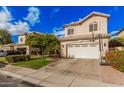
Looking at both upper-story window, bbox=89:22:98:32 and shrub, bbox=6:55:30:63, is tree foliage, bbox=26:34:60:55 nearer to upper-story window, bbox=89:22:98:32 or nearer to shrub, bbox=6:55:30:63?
shrub, bbox=6:55:30:63

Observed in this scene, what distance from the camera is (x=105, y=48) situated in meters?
19.2

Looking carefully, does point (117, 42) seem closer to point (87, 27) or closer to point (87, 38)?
point (87, 27)

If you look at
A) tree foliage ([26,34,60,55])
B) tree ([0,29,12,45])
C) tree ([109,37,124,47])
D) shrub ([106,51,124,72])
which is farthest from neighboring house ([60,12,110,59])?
tree ([0,29,12,45])

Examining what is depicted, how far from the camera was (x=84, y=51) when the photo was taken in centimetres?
2086

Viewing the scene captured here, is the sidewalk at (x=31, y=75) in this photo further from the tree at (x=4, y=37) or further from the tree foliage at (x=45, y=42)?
the tree at (x=4, y=37)

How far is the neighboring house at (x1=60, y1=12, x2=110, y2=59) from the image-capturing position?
1986 cm

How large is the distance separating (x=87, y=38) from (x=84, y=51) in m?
1.73

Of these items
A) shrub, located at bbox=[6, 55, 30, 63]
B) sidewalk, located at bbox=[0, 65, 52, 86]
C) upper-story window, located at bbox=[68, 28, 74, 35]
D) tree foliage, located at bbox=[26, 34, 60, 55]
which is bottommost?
sidewalk, located at bbox=[0, 65, 52, 86]

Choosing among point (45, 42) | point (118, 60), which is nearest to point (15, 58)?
point (45, 42)

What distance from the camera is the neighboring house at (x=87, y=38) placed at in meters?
19.9

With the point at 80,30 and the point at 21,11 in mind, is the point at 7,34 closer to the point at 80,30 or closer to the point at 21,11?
the point at 21,11

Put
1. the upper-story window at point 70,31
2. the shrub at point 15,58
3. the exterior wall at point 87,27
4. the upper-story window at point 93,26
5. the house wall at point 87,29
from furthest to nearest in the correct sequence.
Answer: the upper-story window at point 70,31 → the upper-story window at point 93,26 → the exterior wall at point 87,27 → the house wall at point 87,29 → the shrub at point 15,58

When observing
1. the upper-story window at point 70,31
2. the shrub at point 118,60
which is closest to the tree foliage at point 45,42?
the upper-story window at point 70,31

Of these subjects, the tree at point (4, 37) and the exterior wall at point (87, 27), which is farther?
the tree at point (4, 37)
